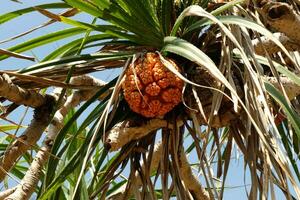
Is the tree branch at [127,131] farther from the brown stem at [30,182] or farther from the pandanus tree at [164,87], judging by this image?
the brown stem at [30,182]

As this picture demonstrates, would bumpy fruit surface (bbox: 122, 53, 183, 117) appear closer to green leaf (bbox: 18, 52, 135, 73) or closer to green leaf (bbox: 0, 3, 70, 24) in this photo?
green leaf (bbox: 18, 52, 135, 73)

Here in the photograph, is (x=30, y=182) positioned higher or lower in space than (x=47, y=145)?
lower

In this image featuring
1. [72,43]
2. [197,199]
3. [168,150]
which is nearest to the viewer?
[168,150]

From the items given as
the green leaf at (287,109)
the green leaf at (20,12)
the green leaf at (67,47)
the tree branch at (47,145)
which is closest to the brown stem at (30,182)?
the tree branch at (47,145)

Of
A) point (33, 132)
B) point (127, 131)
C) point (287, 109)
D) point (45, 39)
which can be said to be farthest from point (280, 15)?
point (33, 132)

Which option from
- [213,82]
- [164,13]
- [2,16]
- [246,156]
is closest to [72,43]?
[2,16]

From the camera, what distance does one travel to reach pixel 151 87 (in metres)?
1.49

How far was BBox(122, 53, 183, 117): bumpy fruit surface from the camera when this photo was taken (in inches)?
58.8

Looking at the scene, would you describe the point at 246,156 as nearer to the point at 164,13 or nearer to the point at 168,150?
the point at 168,150

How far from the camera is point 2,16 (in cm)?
176

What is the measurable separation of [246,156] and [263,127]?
0.58 feet

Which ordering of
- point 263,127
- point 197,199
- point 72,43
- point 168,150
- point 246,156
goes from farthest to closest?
1. point 197,199
2. point 72,43
3. point 168,150
4. point 246,156
5. point 263,127

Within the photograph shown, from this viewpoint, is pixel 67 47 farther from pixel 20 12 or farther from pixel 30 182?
pixel 30 182

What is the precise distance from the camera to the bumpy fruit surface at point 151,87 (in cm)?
149
